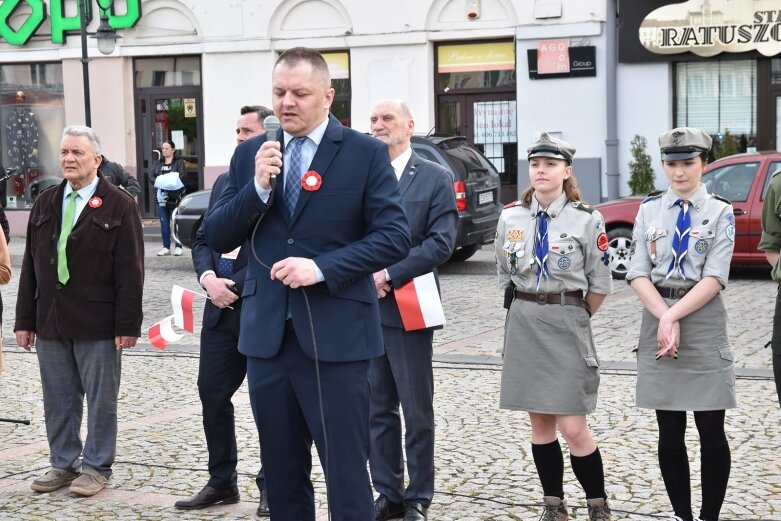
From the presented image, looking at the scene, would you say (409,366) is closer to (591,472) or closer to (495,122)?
(591,472)

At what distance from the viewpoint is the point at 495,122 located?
2336 cm

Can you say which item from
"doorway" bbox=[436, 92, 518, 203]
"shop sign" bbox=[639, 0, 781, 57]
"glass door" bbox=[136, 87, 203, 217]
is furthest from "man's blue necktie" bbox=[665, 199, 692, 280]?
"glass door" bbox=[136, 87, 203, 217]

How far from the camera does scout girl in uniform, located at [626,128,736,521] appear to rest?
515 cm

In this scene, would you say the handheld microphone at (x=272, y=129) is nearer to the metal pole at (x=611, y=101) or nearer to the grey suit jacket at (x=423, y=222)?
the grey suit jacket at (x=423, y=222)

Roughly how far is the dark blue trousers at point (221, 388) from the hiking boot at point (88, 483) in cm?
62

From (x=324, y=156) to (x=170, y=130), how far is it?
71.6 ft

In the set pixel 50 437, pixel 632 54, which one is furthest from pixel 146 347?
pixel 632 54

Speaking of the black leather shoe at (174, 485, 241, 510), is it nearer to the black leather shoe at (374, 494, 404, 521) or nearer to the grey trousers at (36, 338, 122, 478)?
the grey trousers at (36, 338, 122, 478)

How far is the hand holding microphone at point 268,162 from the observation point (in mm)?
3996

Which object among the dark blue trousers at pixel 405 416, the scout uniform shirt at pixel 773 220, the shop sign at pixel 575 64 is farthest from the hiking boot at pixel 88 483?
the shop sign at pixel 575 64

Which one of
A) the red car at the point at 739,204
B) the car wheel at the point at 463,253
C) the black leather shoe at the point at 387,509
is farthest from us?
the car wheel at the point at 463,253

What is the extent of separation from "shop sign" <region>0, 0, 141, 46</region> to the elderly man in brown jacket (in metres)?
19.3

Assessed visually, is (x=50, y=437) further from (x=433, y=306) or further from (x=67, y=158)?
(x=433, y=306)

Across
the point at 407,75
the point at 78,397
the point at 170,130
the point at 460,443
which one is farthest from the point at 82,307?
the point at 170,130
